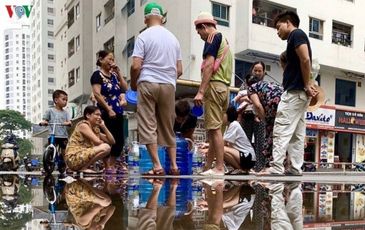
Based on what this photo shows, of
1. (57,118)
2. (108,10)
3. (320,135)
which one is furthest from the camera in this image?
(108,10)

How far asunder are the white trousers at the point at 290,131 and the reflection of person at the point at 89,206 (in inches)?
83.6

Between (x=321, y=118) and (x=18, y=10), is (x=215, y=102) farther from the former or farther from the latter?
(x=18, y=10)

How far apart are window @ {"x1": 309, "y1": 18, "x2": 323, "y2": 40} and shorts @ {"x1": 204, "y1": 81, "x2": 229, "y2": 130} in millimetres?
18829

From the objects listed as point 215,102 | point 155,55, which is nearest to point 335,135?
point 215,102

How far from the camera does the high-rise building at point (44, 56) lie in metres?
79.9

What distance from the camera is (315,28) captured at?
22.4m

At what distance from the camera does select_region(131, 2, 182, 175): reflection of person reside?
15.1ft

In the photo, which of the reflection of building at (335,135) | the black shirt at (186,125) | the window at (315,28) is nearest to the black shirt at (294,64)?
the black shirt at (186,125)

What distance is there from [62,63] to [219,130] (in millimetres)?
39621

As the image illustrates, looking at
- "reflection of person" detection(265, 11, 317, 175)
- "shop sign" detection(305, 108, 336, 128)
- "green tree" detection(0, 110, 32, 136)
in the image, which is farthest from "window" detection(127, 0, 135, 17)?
"green tree" detection(0, 110, 32, 136)

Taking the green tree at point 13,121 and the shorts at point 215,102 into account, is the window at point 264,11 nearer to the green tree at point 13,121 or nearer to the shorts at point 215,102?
the shorts at point 215,102

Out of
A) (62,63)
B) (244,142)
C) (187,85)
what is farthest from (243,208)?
(62,63)

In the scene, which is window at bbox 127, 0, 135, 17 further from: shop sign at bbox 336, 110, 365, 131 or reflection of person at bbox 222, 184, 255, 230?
reflection of person at bbox 222, 184, 255, 230

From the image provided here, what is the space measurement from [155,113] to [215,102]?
0.70 metres
